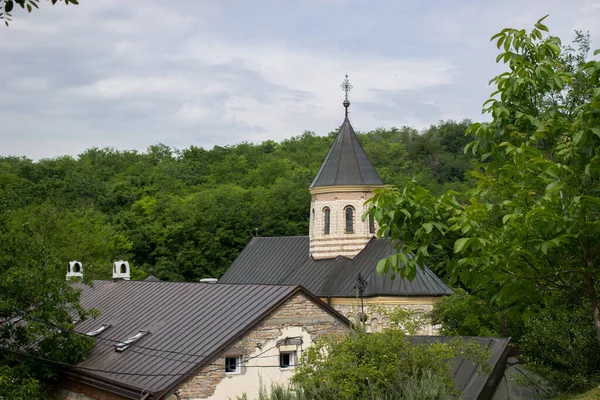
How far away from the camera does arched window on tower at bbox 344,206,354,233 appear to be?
35781 mm

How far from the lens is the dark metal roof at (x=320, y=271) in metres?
31.9

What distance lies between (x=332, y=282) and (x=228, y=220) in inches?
901

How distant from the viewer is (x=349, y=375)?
11.4 m

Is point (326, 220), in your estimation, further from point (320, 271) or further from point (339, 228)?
point (320, 271)

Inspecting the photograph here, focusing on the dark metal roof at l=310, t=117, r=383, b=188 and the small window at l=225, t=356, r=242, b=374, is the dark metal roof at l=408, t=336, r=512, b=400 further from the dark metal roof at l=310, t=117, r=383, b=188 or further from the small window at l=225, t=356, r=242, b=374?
the dark metal roof at l=310, t=117, r=383, b=188

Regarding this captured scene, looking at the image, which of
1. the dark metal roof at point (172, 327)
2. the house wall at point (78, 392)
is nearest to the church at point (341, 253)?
the dark metal roof at point (172, 327)

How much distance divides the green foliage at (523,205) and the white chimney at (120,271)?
21264 millimetres

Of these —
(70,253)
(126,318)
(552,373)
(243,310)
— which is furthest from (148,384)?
(70,253)

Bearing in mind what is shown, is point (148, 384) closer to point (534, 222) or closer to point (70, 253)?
point (534, 222)

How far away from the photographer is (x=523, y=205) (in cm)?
778

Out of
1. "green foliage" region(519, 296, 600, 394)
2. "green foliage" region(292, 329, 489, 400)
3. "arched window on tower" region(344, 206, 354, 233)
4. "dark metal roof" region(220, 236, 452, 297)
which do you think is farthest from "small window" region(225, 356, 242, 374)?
"arched window on tower" region(344, 206, 354, 233)

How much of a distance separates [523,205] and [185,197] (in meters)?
58.0

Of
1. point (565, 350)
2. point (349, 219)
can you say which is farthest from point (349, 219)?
point (565, 350)

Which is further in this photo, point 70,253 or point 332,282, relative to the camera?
point 70,253
